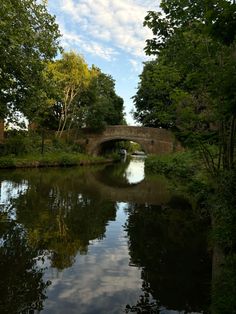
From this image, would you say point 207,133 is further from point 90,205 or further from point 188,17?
point 90,205

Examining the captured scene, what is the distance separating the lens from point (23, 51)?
14672 mm

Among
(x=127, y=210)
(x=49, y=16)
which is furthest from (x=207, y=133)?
(x=49, y=16)

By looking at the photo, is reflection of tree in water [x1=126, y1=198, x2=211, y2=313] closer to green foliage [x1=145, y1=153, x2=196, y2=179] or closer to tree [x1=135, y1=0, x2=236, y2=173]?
tree [x1=135, y1=0, x2=236, y2=173]

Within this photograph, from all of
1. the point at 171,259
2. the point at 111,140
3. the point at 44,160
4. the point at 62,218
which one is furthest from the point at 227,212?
the point at 111,140

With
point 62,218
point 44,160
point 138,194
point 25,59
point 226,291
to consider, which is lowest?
point 62,218

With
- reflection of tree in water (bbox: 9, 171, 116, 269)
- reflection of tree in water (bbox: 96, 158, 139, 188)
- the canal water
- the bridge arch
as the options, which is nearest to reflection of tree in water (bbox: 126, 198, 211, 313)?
the canal water

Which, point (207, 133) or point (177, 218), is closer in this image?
point (207, 133)

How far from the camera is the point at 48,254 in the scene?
7238mm

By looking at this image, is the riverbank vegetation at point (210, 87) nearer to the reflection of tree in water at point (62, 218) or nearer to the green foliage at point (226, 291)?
the green foliage at point (226, 291)

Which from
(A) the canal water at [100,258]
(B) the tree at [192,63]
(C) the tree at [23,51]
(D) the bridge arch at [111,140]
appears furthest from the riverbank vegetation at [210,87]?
(D) the bridge arch at [111,140]

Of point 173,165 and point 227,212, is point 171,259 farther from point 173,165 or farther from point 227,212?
point 173,165

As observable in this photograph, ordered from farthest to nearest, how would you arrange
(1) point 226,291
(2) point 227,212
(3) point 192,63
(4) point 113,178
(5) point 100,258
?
(4) point 113,178
(3) point 192,63
(5) point 100,258
(2) point 227,212
(1) point 226,291

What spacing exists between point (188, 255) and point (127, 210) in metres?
5.36

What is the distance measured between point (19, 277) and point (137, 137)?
33.1 metres
